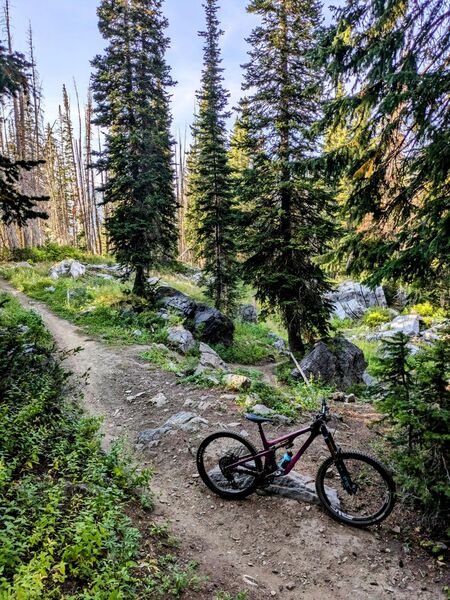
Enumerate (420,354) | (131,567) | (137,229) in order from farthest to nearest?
(137,229)
(420,354)
(131,567)

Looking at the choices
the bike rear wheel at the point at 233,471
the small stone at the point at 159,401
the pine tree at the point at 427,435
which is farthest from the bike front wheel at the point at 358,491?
the small stone at the point at 159,401

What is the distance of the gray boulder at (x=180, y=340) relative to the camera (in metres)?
12.4

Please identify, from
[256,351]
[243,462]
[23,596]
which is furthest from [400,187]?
[256,351]

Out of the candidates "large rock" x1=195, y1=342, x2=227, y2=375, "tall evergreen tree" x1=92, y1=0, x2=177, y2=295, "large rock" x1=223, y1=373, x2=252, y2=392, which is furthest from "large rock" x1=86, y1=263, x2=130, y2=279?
"large rock" x1=223, y1=373, x2=252, y2=392

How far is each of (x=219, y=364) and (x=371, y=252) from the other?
6.66 m

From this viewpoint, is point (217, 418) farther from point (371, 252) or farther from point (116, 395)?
point (371, 252)

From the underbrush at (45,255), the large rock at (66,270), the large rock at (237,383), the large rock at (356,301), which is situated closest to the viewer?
the large rock at (237,383)

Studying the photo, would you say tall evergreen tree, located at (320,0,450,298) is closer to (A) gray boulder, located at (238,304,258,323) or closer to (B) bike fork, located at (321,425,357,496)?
(B) bike fork, located at (321,425,357,496)

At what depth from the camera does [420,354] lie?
4355mm

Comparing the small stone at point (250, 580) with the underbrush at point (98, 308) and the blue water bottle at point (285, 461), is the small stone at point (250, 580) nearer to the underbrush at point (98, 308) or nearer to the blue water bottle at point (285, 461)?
the blue water bottle at point (285, 461)

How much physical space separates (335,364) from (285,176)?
267 inches

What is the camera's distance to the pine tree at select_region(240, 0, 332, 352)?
12.1m

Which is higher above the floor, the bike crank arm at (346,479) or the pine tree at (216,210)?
the pine tree at (216,210)

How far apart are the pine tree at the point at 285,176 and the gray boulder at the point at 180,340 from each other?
325 centimetres
